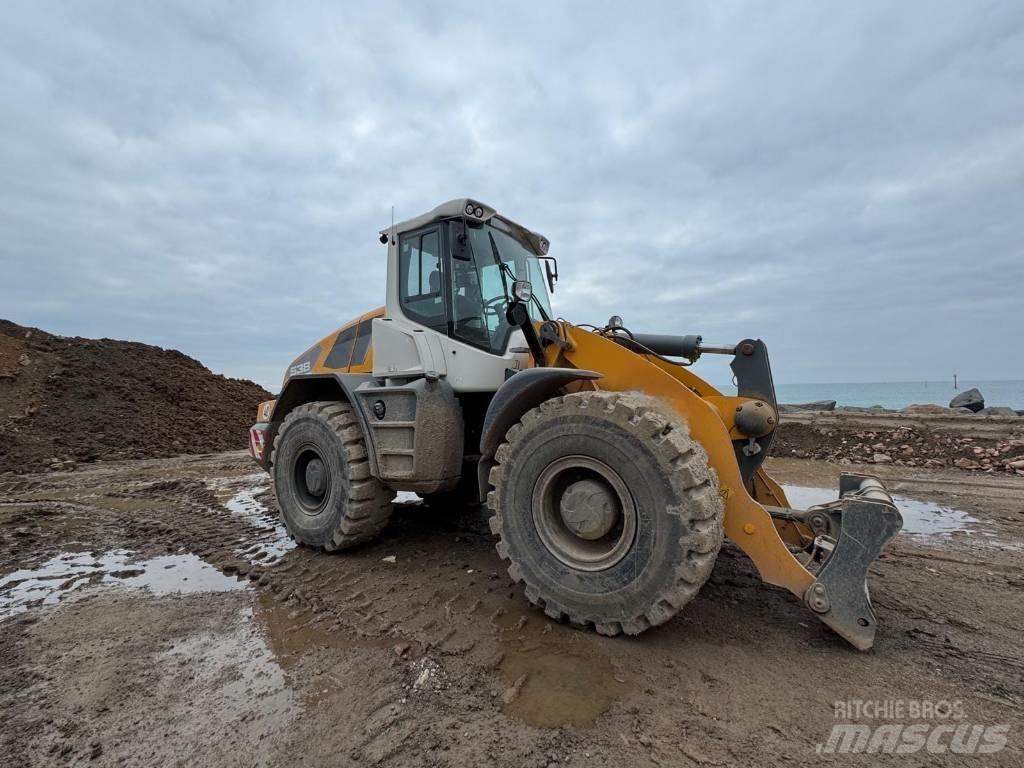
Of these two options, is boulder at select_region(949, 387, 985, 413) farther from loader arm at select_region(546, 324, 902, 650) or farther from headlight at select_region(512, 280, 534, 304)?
headlight at select_region(512, 280, 534, 304)

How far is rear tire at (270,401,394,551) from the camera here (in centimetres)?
409

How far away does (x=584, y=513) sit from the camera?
8.86 ft

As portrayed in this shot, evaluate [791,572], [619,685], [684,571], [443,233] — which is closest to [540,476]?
[684,571]

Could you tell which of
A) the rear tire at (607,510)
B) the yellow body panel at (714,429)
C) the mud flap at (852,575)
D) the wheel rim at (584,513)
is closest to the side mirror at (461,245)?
the yellow body panel at (714,429)

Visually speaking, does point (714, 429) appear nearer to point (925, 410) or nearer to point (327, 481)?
point (327, 481)

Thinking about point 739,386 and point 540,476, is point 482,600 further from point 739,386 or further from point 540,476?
point 739,386

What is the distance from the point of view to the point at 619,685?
7.28ft

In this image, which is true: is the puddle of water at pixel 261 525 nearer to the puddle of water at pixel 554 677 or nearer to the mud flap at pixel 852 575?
the puddle of water at pixel 554 677

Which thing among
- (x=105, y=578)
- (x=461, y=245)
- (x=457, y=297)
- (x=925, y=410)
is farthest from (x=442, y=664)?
(x=925, y=410)

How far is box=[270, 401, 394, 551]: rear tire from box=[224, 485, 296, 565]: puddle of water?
0.84 ft

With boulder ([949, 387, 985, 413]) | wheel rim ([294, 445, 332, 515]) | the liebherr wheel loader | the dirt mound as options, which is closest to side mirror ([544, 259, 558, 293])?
the liebherr wheel loader

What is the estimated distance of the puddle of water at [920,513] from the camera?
489 centimetres

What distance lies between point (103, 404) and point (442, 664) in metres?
15.7

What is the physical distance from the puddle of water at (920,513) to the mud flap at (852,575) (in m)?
2.31
